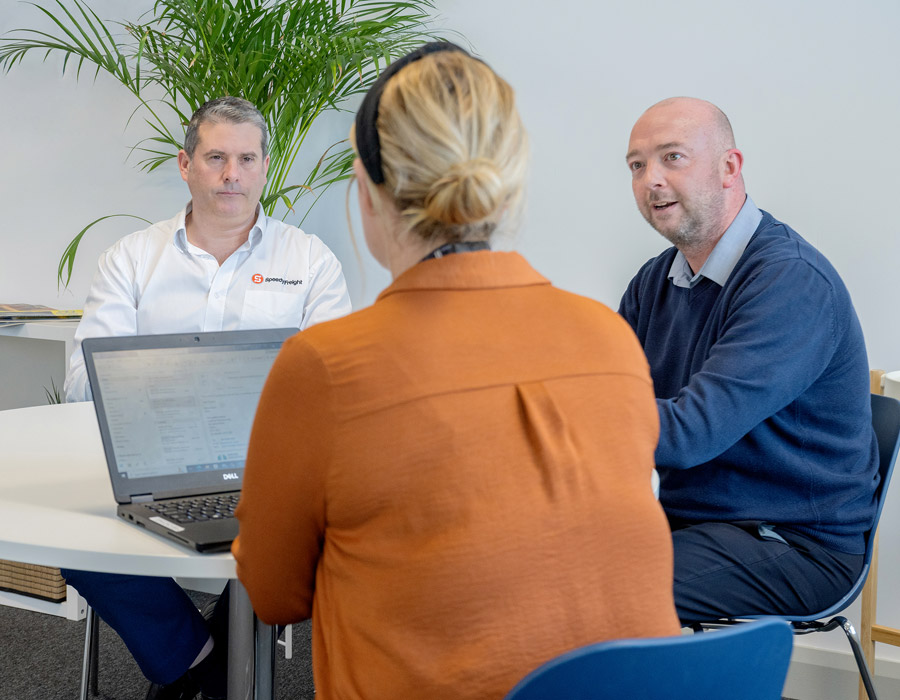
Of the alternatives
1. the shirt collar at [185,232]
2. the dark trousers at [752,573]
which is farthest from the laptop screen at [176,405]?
the shirt collar at [185,232]

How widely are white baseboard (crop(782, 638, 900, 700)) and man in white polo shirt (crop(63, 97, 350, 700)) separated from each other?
5.32 ft

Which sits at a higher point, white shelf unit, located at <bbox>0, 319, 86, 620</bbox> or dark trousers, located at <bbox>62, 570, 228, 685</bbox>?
dark trousers, located at <bbox>62, 570, 228, 685</bbox>

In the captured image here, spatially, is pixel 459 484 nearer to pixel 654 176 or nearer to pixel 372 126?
pixel 372 126

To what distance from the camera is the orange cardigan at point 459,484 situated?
866 mm

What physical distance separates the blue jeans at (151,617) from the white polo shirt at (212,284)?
2.81 ft

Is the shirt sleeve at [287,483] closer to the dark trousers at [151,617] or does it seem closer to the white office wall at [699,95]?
the dark trousers at [151,617]

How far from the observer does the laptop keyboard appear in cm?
128

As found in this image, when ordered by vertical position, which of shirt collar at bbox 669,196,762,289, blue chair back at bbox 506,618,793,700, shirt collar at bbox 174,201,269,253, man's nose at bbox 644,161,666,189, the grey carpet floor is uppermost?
man's nose at bbox 644,161,666,189

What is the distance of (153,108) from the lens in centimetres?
373

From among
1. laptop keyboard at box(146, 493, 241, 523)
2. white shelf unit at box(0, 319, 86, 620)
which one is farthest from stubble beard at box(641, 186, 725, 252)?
white shelf unit at box(0, 319, 86, 620)

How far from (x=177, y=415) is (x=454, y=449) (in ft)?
2.23

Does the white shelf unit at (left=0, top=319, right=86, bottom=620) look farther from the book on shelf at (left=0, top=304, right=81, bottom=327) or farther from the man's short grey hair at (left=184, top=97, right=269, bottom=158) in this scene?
the man's short grey hair at (left=184, top=97, right=269, bottom=158)

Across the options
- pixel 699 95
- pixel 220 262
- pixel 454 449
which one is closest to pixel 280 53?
pixel 220 262

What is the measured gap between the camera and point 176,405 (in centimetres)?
140
